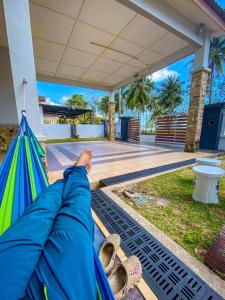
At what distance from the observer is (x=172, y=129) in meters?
6.28

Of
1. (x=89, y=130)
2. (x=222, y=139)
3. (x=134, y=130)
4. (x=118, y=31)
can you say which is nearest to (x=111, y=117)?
(x=134, y=130)

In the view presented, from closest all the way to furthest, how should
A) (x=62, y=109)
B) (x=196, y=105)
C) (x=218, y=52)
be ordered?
1. (x=196, y=105)
2. (x=62, y=109)
3. (x=218, y=52)

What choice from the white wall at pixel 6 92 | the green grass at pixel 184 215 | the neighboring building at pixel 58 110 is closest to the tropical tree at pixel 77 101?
the neighboring building at pixel 58 110

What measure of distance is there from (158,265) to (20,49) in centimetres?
236

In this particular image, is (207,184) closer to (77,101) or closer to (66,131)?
(66,131)

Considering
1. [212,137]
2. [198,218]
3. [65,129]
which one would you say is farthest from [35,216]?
[65,129]

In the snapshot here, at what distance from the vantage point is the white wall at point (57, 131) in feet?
33.1

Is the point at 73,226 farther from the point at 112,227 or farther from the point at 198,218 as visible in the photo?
the point at 198,218

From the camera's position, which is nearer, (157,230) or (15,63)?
(157,230)

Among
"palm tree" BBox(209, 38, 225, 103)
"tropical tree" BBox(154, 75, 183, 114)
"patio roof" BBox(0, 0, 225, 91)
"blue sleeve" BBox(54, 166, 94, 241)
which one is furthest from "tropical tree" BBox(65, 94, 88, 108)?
"blue sleeve" BBox(54, 166, 94, 241)

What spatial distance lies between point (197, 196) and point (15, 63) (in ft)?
8.17

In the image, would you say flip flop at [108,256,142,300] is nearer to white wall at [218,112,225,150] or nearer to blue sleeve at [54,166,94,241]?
blue sleeve at [54,166,94,241]

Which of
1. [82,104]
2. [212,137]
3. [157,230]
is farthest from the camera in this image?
[82,104]

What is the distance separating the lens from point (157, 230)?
43.6 inches
